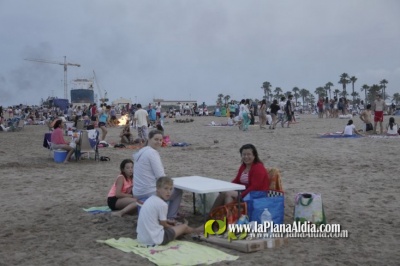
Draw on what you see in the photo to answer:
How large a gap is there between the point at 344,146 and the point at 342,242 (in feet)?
31.4

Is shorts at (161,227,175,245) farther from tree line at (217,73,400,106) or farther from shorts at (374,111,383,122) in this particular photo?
tree line at (217,73,400,106)

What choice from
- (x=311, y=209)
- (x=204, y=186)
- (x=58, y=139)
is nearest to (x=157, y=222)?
(x=204, y=186)

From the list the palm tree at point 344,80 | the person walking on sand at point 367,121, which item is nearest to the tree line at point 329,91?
the palm tree at point 344,80

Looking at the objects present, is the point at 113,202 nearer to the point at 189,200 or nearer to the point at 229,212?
the point at 189,200

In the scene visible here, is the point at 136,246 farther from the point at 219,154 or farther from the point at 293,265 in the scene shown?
the point at 219,154

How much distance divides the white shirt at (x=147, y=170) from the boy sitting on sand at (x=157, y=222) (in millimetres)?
692

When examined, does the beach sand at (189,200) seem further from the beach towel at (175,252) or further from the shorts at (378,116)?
the shorts at (378,116)

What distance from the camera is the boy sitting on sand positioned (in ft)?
16.2

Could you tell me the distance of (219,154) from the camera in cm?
1299

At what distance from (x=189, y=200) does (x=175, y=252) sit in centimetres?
268

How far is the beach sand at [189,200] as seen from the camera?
464 centimetres

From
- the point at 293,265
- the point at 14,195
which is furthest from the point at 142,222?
the point at 14,195

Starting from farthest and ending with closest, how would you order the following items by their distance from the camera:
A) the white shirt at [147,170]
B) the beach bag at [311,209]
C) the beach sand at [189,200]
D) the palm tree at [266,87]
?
the palm tree at [266,87]
the white shirt at [147,170]
the beach bag at [311,209]
the beach sand at [189,200]

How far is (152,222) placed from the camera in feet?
16.3
